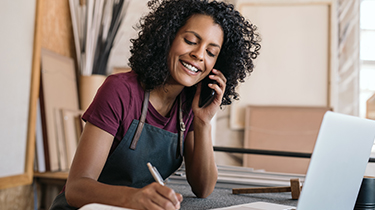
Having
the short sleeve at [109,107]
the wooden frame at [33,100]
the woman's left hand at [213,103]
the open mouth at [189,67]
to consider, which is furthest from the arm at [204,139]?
the wooden frame at [33,100]

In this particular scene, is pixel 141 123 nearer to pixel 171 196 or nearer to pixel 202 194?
pixel 202 194

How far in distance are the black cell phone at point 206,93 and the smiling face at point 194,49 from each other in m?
0.09

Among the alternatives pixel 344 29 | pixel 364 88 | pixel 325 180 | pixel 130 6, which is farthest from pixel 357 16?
pixel 325 180

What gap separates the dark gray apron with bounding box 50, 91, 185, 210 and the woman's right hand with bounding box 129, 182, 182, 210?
1.29 ft

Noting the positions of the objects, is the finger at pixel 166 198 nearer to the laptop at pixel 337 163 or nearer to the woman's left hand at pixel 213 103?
the laptop at pixel 337 163

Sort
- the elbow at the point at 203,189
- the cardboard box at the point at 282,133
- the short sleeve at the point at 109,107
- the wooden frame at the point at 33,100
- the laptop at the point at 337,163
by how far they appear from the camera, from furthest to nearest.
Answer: the cardboard box at the point at 282,133 → the wooden frame at the point at 33,100 → the elbow at the point at 203,189 → the short sleeve at the point at 109,107 → the laptop at the point at 337,163

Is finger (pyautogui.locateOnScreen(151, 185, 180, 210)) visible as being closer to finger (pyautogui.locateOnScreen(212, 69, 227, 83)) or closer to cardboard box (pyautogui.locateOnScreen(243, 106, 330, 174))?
finger (pyautogui.locateOnScreen(212, 69, 227, 83))

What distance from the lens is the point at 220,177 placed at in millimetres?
1597

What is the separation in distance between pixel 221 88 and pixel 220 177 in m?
0.43

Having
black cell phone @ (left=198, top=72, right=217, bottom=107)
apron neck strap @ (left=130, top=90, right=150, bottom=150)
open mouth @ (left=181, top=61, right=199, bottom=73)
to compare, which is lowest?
apron neck strap @ (left=130, top=90, right=150, bottom=150)

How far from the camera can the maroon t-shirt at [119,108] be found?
3.55 ft

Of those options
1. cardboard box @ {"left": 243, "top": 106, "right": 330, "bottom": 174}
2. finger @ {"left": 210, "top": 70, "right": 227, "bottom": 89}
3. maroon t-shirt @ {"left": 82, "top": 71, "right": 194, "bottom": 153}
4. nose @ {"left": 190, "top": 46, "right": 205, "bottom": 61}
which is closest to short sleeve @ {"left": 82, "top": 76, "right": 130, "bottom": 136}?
maroon t-shirt @ {"left": 82, "top": 71, "right": 194, "bottom": 153}

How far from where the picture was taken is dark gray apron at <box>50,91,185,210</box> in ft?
3.92

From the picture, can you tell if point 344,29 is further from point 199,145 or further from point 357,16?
point 199,145
